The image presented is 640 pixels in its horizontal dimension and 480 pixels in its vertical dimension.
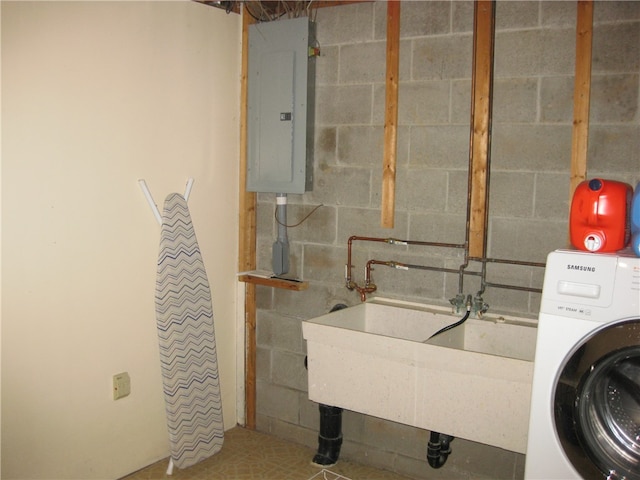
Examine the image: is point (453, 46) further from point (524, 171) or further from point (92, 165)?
A: point (92, 165)

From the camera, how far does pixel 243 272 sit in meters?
3.34

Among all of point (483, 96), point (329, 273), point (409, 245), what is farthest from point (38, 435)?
point (483, 96)

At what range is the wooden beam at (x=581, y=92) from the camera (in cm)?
237

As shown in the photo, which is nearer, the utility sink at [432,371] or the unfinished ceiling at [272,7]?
the utility sink at [432,371]

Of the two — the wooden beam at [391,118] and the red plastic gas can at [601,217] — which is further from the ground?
the wooden beam at [391,118]

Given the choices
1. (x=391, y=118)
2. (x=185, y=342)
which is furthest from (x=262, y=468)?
(x=391, y=118)

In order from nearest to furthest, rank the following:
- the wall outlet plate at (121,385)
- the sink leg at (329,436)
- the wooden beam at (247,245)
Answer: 1. the wall outlet plate at (121,385)
2. the sink leg at (329,436)
3. the wooden beam at (247,245)

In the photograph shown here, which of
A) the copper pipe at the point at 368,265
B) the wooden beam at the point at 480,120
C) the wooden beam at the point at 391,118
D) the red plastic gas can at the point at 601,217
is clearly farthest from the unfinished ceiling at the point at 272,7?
the red plastic gas can at the point at 601,217

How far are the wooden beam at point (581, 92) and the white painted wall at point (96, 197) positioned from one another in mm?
1677

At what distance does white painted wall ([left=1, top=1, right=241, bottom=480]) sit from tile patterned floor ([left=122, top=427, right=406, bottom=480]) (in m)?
0.21

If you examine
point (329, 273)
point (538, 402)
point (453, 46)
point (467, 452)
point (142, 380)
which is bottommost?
point (467, 452)

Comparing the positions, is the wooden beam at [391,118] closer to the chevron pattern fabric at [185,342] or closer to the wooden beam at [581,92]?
the wooden beam at [581,92]

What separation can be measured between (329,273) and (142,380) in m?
1.03

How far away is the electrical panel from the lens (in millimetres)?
2998
